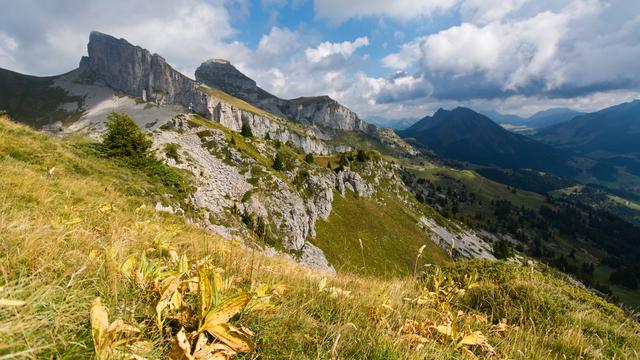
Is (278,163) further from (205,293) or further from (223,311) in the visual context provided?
(223,311)

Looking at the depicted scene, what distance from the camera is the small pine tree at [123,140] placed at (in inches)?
920

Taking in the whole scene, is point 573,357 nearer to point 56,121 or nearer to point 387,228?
point 387,228

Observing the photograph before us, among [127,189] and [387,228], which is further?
[387,228]

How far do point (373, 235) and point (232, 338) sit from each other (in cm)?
7857

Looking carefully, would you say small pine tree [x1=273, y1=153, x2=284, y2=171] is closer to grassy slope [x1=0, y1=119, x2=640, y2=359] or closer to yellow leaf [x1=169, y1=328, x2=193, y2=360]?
grassy slope [x1=0, y1=119, x2=640, y2=359]

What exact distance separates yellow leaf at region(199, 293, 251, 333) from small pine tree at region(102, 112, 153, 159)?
2507cm

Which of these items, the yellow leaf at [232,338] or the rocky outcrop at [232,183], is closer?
the yellow leaf at [232,338]

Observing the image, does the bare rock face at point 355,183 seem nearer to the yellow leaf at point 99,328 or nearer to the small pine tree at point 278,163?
the small pine tree at point 278,163

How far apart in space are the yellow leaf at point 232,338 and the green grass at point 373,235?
199 feet

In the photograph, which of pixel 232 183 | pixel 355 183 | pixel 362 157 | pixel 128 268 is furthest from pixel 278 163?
pixel 128 268

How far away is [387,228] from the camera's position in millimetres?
84500

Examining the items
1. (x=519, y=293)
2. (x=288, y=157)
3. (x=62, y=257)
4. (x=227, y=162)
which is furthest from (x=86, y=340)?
(x=288, y=157)

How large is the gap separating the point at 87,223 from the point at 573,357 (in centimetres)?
780

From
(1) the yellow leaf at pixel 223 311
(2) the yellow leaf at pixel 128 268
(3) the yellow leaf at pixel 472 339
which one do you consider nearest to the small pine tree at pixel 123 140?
(2) the yellow leaf at pixel 128 268
